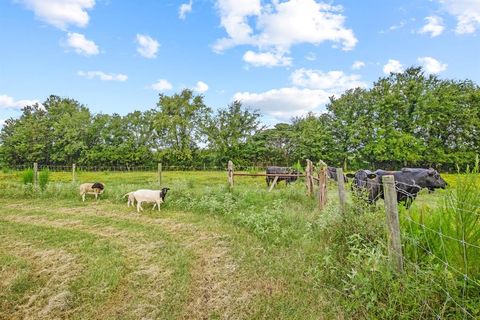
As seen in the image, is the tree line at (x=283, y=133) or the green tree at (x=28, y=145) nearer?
the tree line at (x=283, y=133)

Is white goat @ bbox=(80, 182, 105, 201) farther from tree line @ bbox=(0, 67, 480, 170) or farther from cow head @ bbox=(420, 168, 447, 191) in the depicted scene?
tree line @ bbox=(0, 67, 480, 170)

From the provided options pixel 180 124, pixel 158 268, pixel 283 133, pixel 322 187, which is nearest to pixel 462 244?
pixel 158 268

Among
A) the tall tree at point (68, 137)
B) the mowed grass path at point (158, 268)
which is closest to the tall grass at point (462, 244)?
the mowed grass path at point (158, 268)

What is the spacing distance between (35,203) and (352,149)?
28764 mm

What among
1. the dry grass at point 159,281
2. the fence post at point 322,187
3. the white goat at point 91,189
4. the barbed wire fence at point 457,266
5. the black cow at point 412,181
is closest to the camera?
the barbed wire fence at point 457,266

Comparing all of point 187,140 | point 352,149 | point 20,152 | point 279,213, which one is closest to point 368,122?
point 352,149

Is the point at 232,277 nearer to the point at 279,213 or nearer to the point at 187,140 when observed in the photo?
the point at 279,213

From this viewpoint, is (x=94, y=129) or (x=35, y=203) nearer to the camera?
(x=35, y=203)

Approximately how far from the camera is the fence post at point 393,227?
268cm

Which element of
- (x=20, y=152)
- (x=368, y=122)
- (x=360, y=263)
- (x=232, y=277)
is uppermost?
(x=368, y=122)

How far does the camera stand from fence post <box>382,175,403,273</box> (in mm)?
2680

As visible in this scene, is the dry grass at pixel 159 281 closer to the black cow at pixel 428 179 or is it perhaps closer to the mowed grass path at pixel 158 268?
the mowed grass path at pixel 158 268

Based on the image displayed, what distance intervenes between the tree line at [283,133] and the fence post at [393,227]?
1090 inches

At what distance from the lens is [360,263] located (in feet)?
10.0
